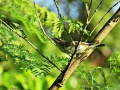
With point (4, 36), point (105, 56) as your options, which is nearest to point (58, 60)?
point (4, 36)

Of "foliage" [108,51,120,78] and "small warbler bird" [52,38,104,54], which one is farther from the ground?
"small warbler bird" [52,38,104,54]

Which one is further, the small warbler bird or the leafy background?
the leafy background

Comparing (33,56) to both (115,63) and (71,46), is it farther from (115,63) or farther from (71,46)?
(115,63)

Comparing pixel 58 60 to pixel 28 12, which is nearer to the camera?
pixel 58 60

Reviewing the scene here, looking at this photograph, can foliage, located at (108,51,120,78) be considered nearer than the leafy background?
Yes

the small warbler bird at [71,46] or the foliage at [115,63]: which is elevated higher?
the small warbler bird at [71,46]

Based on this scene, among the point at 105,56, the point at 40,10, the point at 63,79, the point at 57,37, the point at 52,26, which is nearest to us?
the point at 63,79

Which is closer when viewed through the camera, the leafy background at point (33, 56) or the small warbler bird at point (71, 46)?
the small warbler bird at point (71, 46)

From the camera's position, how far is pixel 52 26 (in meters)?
1.14

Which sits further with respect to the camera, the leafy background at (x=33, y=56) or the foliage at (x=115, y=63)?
the leafy background at (x=33, y=56)

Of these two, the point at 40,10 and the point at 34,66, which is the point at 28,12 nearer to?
the point at 40,10

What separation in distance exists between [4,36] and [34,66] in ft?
0.76

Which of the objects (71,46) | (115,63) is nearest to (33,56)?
(71,46)

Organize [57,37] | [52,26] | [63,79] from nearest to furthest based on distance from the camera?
1. [63,79]
2. [57,37]
3. [52,26]
